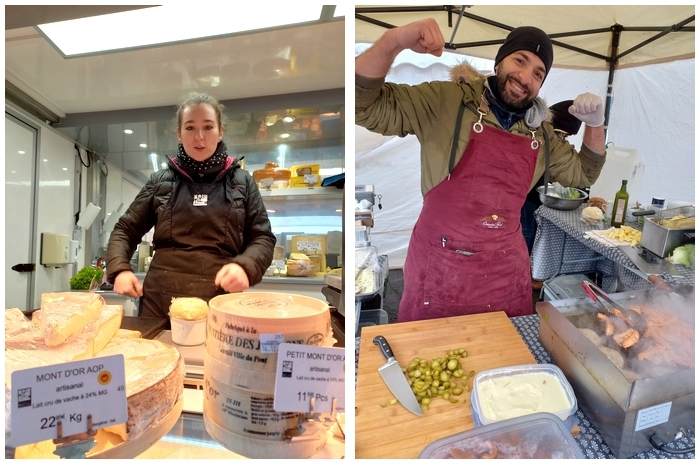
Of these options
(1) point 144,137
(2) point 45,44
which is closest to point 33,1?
(2) point 45,44

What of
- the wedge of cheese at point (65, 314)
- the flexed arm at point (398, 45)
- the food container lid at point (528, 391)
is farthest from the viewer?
the flexed arm at point (398, 45)

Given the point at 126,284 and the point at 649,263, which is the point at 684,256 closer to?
the point at 649,263

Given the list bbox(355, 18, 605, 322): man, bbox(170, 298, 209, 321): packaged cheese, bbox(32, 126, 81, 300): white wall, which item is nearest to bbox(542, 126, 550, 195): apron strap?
bbox(355, 18, 605, 322): man

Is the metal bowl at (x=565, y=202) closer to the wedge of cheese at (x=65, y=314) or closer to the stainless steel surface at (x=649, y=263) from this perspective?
the stainless steel surface at (x=649, y=263)

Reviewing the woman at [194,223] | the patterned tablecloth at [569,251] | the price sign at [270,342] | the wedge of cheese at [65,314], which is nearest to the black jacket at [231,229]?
the woman at [194,223]

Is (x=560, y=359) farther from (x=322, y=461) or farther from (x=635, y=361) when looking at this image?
(x=322, y=461)

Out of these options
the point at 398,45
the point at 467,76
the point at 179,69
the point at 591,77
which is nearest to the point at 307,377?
the point at 398,45

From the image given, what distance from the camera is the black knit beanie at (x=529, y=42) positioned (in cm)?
94

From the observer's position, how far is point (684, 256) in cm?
101

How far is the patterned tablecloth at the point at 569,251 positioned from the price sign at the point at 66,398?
4.05ft

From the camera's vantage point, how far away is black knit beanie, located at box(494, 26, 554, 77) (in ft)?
3.10

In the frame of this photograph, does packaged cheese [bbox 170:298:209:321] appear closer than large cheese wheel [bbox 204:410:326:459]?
No

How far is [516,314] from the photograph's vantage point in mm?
1181

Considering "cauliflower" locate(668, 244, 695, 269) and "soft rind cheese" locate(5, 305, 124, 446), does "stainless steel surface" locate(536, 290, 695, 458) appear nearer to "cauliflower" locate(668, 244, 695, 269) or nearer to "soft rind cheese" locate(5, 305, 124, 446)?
"cauliflower" locate(668, 244, 695, 269)
